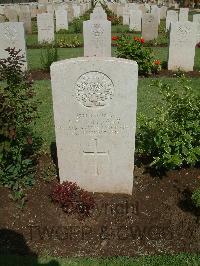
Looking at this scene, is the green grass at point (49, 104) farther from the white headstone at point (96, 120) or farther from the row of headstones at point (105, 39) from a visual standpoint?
the white headstone at point (96, 120)

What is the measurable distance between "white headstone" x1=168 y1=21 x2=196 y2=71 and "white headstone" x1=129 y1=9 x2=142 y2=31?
9843 millimetres

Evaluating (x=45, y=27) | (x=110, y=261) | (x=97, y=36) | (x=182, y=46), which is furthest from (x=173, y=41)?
(x=110, y=261)

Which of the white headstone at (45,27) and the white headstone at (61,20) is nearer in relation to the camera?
the white headstone at (45,27)

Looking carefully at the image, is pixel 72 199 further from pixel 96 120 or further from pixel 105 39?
pixel 105 39

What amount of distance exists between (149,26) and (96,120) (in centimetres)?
1408

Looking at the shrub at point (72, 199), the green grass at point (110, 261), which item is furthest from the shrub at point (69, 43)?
the green grass at point (110, 261)

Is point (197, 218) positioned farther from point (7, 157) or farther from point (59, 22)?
point (59, 22)

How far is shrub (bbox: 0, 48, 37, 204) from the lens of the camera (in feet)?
14.5

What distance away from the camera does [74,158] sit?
4738 millimetres

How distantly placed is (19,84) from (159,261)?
8.71 feet

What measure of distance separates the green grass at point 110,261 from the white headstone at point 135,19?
18.6m

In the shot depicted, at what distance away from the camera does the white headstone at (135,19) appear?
20.7m

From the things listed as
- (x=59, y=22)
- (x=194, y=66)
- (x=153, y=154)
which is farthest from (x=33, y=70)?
(x=59, y=22)

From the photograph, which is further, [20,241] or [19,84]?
[19,84]
